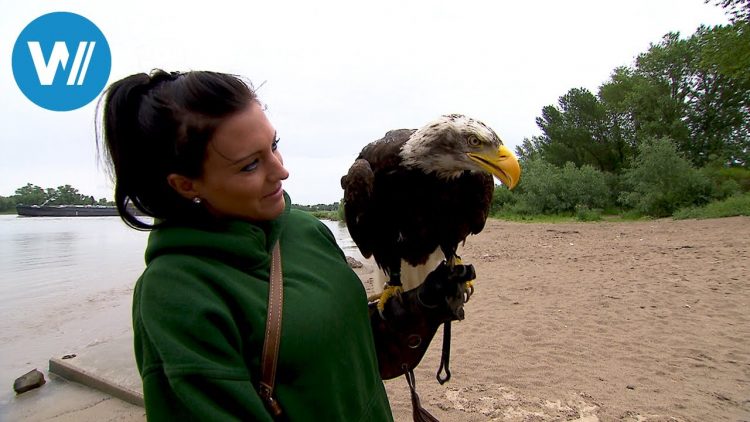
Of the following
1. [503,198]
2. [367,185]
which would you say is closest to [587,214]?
[503,198]

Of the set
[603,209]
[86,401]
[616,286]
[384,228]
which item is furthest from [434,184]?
[603,209]

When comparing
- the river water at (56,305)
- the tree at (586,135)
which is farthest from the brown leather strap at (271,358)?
the tree at (586,135)

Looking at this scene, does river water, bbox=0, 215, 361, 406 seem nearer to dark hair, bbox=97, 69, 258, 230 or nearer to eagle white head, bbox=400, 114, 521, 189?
eagle white head, bbox=400, 114, 521, 189

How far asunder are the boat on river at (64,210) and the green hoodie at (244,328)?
55.5 metres

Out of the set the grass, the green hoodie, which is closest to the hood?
the green hoodie

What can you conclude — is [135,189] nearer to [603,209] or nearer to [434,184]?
[434,184]

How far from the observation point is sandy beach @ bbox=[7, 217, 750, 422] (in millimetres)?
4043

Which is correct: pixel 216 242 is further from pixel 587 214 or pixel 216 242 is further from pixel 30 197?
pixel 30 197

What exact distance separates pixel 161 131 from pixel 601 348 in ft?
19.0

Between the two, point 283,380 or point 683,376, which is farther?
point 683,376

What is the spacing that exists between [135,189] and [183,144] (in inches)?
7.4

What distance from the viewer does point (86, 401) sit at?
14.6ft

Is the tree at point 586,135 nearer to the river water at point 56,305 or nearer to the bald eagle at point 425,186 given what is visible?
the river water at point 56,305

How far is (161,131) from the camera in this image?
1038mm
